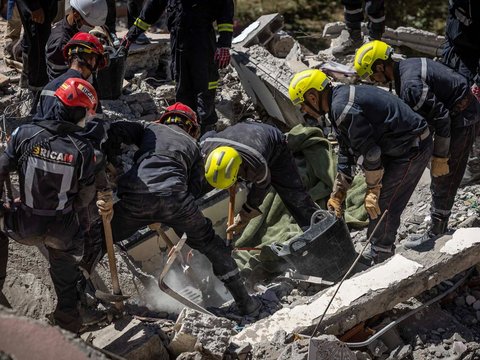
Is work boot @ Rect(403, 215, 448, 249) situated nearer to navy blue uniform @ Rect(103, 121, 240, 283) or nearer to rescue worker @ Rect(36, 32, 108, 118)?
navy blue uniform @ Rect(103, 121, 240, 283)


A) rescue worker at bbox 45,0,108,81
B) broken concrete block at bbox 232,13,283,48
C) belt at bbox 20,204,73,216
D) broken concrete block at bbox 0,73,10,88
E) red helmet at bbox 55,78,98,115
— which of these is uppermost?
red helmet at bbox 55,78,98,115

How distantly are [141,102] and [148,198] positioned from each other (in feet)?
9.74

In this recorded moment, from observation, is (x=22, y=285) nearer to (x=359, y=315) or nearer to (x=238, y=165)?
(x=238, y=165)

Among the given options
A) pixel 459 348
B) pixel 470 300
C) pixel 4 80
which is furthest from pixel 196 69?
pixel 459 348

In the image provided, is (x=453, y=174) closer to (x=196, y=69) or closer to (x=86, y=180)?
(x=196, y=69)

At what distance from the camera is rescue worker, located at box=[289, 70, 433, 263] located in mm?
5270

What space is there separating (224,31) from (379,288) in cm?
328

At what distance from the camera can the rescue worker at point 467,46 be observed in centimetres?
684

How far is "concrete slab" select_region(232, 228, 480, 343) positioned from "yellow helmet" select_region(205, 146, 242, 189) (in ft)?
3.30

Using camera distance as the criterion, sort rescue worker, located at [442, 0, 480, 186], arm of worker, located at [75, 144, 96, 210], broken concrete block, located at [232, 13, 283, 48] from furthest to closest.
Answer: broken concrete block, located at [232, 13, 283, 48] < rescue worker, located at [442, 0, 480, 186] < arm of worker, located at [75, 144, 96, 210]

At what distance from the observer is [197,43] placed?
724 cm

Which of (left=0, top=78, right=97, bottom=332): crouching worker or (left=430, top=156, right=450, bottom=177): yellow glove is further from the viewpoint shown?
(left=430, top=156, right=450, bottom=177): yellow glove

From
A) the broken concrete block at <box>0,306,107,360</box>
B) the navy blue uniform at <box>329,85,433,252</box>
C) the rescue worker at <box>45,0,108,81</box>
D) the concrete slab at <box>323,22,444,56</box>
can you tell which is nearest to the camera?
the broken concrete block at <box>0,306,107,360</box>

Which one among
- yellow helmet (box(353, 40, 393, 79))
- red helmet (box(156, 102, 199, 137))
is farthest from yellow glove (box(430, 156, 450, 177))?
red helmet (box(156, 102, 199, 137))
